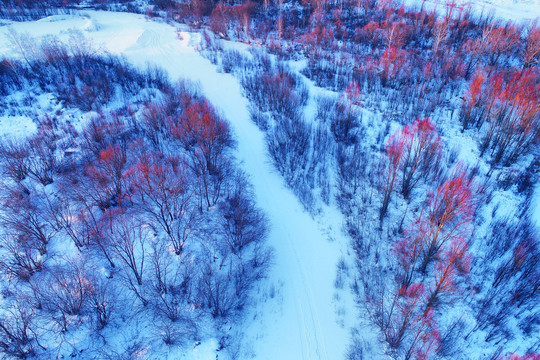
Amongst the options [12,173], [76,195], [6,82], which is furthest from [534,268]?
[6,82]

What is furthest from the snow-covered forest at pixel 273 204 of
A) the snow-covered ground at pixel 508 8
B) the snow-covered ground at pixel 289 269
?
the snow-covered ground at pixel 508 8

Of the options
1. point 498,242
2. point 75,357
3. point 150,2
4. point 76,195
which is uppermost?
point 150,2

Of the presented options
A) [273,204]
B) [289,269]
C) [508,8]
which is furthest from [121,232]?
[508,8]

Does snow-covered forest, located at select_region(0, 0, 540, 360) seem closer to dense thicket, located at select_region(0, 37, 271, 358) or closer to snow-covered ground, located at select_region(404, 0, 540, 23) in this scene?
dense thicket, located at select_region(0, 37, 271, 358)

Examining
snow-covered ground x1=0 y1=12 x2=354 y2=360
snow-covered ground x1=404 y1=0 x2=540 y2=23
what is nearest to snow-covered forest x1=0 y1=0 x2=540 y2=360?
snow-covered ground x1=0 y1=12 x2=354 y2=360

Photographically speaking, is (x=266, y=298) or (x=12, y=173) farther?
(x=12, y=173)

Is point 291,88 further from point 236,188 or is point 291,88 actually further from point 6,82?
point 6,82

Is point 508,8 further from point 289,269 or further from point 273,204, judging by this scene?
point 289,269

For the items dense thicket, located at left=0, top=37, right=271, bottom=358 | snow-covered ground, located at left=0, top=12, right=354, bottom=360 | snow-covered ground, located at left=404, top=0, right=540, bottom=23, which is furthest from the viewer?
snow-covered ground, located at left=404, top=0, right=540, bottom=23
